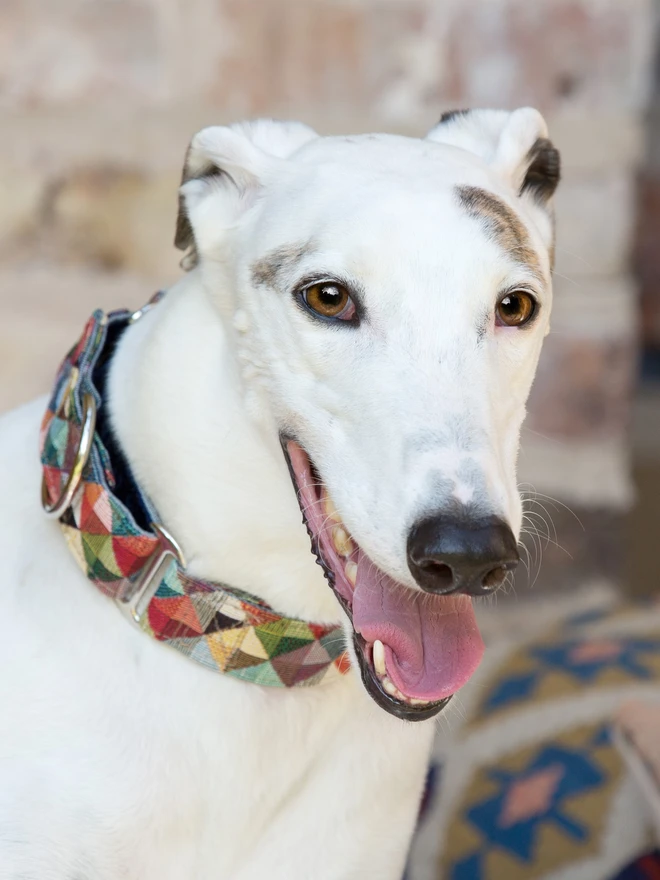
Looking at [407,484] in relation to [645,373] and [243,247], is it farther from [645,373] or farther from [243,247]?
[645,373]

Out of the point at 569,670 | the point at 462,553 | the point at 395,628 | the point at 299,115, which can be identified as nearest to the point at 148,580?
the point at 395,628

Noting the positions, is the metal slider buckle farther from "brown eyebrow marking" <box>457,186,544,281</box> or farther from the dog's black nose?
"brown eyebrow marking" <box>457,186,544,281</box>

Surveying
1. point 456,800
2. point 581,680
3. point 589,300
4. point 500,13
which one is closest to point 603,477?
point 589,300

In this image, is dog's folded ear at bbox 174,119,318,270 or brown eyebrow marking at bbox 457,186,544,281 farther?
dog's folded ear at bbox 174,119,318,270

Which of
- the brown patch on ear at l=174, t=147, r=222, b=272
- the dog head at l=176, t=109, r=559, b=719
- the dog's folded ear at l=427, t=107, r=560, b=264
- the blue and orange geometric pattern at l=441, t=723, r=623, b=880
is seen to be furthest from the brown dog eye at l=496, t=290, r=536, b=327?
the blue and orange geometric pattern at l=441, t=723, r=623, b=880

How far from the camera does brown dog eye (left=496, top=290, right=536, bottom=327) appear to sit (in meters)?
1.32

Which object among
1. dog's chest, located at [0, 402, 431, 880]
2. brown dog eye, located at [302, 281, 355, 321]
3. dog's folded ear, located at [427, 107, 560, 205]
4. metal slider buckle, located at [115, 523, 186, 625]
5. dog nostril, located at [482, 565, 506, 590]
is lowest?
dog's chest, located at [0, 402, 431, 880]

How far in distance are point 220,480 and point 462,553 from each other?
42 centimetres

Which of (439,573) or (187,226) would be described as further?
(187,226)

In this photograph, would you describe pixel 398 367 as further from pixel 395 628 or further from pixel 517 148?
pixel 517 148

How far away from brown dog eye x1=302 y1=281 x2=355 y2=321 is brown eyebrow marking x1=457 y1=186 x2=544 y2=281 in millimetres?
172

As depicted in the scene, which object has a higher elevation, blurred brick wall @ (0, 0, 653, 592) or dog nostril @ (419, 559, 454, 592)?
dog nostril @ (419, 559, 454, 592)

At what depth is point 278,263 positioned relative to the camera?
134 cm

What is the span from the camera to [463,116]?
167 centimetres
